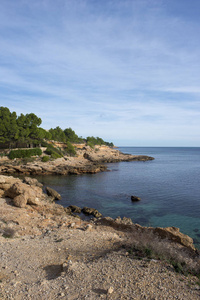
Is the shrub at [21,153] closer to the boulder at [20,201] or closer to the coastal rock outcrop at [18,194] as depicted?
the coastal rock outcrop at [18,194]

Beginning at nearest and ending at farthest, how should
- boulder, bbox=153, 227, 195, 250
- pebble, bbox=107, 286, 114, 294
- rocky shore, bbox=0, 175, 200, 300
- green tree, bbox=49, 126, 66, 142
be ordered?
1. pebble, bbox=107, 286, 114, 294
2. rocky shore, bbox=0, 175, 200, 300
3. boulder, bbox=153, 227, 195, 250
4. green tree, bbox=49, 126, 66, 142

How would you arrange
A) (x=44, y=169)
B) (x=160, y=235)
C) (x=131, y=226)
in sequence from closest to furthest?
1. (x=160, y=235)
2. (x=131, y=226)
3. (x=44, y=169)

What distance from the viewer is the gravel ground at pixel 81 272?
7.22 m

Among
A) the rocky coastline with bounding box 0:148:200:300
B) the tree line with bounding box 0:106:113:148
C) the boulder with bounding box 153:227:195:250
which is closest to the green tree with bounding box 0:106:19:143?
the tree line with bounding box 0:106:113:148

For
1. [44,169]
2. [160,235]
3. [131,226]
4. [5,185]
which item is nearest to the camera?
[160,235]

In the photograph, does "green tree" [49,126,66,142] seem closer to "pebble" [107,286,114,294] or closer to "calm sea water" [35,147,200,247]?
"calm sea water" [35,147,200,247]

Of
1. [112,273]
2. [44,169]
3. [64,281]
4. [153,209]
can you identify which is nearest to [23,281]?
[64,281]

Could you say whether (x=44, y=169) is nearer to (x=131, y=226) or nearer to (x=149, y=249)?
(x=131, y=226)

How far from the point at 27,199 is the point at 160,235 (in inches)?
550

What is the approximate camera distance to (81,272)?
845 centimetres

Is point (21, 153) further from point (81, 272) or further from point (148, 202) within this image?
point (81, 272)

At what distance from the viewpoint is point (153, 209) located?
24.8m

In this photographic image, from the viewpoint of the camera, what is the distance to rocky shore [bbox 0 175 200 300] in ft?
23.9

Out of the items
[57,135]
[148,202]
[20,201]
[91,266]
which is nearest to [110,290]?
[91,266]
